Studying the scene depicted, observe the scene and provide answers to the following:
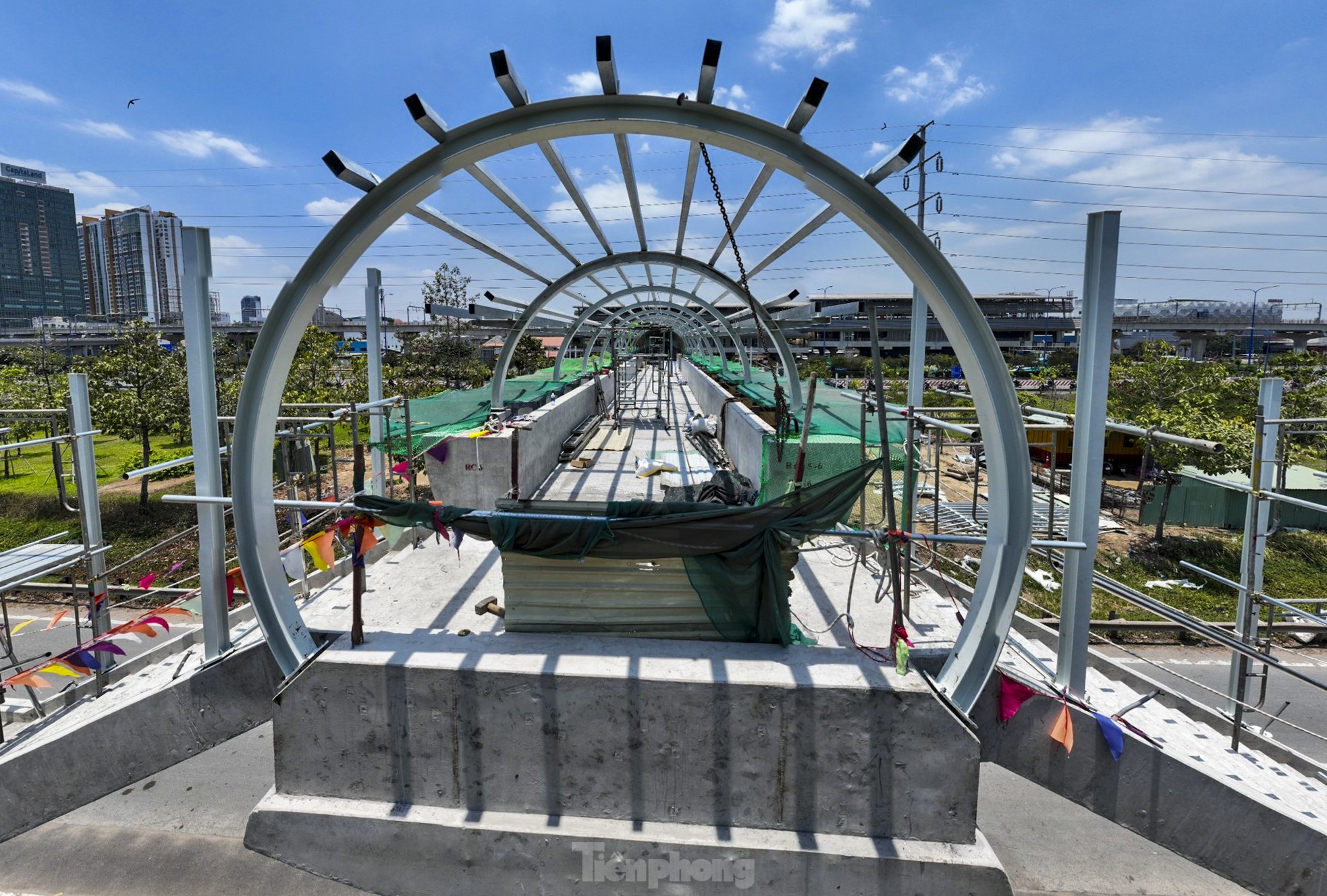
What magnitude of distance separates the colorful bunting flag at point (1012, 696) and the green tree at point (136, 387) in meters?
19.0

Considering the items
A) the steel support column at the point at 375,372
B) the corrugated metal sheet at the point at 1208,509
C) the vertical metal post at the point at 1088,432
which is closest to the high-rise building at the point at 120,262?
the steel support column at the point at 375,372

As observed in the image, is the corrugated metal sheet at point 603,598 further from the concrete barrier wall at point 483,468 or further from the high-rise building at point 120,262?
the high-rise building at point 120,262

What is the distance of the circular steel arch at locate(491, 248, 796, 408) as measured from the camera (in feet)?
31.8

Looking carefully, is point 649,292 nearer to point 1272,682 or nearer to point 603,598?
point 603,598

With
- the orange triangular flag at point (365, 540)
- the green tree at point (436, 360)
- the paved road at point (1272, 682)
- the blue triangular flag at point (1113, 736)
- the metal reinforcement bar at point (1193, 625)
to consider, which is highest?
the green tree at point (436, 360)

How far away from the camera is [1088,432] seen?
375 centimetres

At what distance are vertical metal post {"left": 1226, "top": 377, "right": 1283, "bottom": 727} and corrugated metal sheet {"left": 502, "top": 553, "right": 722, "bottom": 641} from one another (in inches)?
162

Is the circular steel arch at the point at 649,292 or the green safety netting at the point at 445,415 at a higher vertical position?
the circular steel arch at the point at 649,292

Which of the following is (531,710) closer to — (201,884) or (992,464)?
(992,464)

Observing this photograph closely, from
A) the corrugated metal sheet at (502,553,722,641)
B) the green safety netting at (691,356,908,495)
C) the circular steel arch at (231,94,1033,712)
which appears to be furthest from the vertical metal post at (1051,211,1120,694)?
the green safety netting at (691,356,908,495)

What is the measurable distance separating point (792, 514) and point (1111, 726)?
2322mm

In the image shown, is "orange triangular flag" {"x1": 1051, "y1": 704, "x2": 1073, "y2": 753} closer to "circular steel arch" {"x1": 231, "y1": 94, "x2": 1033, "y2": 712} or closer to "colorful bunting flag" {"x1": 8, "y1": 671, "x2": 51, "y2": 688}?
"circular steel arch" {"x1": 231, "y1": 94, "x2": 1033, "y2": 712}

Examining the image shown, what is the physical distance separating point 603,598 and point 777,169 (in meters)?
2.93

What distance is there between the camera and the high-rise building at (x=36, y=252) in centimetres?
7288
